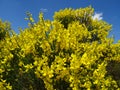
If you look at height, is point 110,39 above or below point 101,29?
below

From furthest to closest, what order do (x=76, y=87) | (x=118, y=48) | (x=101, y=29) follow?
(x=101, y=29), (x=118, y=48), (x=76, y=87)

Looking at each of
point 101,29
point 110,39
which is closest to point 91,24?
point 101,29

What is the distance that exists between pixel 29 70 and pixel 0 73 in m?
1.13

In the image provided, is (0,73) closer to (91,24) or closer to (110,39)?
(110,39)

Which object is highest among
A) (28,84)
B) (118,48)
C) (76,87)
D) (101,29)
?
(101,29)

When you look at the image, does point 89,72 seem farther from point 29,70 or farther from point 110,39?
point 110,39

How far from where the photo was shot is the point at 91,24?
2523cm

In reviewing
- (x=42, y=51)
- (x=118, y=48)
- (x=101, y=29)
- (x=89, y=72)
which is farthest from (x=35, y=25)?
(x=101, y=29)

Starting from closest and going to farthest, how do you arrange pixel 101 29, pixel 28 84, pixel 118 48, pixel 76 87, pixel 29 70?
1. pixel 76 87
2. pixel 29 70
3. pixel 28 84
4. pixel 118 48
5. pixel 101 29

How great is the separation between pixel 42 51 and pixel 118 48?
35.5ft

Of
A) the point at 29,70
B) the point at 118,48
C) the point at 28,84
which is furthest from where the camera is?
the point at 118,48

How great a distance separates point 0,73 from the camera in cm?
1057

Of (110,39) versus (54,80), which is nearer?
(54,80)

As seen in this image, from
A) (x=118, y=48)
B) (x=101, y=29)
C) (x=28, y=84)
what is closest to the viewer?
(x=28, y=84)
